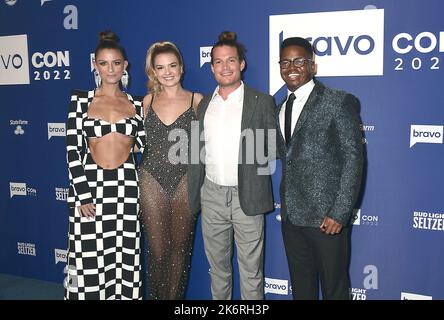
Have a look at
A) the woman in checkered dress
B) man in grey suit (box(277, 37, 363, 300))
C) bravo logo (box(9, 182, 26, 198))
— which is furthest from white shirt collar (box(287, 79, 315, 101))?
bravo logo (box(9, 182, 26, 198))

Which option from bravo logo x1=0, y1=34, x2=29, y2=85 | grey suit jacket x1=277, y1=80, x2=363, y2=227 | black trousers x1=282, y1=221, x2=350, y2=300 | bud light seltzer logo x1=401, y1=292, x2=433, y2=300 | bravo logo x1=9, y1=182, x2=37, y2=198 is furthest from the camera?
bravo logo x1=9, y1=182, x2=37, y2=198

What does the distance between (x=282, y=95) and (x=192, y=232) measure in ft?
3.64

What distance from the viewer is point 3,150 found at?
381cm

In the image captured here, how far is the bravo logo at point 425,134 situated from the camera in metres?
2.65

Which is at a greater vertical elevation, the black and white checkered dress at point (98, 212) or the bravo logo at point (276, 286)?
the black and white checkered dress at point (98, 212)

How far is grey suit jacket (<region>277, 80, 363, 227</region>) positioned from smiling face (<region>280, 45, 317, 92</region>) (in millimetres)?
88

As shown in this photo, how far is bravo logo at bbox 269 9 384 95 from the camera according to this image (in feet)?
8.85

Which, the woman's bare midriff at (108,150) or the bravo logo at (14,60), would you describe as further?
the bravo logo at (14,60)

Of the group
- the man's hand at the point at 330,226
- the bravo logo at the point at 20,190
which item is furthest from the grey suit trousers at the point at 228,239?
the bravo logo at the point at 20,190

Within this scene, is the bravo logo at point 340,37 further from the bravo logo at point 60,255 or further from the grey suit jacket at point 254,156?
the bravo logo at point 60,255

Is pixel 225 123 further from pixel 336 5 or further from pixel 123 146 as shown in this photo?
pixel 336 5

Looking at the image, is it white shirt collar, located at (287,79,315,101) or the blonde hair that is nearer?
white shirt collar, located at (287,79,315,101)

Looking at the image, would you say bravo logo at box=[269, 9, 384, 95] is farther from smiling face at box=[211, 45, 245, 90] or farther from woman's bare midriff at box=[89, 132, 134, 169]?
woman's bare midriff at box=[89, 132, 134, 169]

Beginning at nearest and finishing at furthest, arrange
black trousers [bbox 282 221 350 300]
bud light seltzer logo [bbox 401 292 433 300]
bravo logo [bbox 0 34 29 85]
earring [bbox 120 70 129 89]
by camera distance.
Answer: black trousers [bbox 282 221 350 300] → bud light seltzer logo [bbox 401 292 433 300] → earring [bbox 120 70 129 89] → bravo logo [bbox 0 34 29 85]
